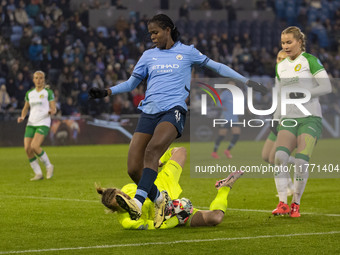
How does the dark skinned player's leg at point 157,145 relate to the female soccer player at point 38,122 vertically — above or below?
above

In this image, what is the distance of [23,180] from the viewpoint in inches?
564

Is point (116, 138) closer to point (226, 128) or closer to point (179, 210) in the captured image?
point (226, 128)

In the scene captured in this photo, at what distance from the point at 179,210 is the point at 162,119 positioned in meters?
0.97

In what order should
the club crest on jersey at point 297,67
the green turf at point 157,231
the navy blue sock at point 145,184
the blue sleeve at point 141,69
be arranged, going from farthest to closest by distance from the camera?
the club crest on jersey at point 297,67, the blue sleeve at point 141,69, the navy blue sock at point 145,184, the green turf at point 157,231

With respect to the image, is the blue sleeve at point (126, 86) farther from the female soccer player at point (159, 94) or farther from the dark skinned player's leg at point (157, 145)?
the dark skinned player's leg at point (157, 145)

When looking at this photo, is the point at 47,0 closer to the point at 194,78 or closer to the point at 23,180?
the point at 194,78

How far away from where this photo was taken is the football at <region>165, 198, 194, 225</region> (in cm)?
766

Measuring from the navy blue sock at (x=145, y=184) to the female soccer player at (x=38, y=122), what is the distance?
7.39 m

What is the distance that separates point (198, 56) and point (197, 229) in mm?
1854

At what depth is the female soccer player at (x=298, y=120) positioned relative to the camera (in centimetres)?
883

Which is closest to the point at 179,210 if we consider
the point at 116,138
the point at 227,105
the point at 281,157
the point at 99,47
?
the point at 281,157

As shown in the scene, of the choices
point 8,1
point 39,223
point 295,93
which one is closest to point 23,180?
point 39,223

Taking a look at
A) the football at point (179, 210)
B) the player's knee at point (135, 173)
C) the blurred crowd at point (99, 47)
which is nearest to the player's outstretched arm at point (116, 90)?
the player's knee at point (135, 173)

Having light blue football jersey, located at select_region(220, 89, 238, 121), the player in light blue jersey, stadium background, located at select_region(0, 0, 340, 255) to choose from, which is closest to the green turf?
stadium background, located at select_region(0, 0, 340, 255)
